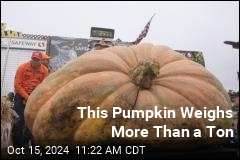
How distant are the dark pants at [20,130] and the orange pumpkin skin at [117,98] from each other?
1.18m

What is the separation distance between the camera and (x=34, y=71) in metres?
5.70

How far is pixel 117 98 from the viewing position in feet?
7.61

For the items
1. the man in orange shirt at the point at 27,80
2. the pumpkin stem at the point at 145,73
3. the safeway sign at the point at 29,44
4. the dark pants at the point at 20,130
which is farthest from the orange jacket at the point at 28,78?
the safeway sign at the point at 29,44

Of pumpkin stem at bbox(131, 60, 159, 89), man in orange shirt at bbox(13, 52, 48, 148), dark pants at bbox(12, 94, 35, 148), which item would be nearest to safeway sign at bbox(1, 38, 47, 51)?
man in orange shirt at bbox(13, 52, 48, 148)

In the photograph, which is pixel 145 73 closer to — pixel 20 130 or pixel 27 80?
pixel 20 130

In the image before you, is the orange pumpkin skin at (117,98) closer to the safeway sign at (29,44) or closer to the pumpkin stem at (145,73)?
the pumpkin stem at (145,73)

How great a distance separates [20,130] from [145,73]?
2.68m

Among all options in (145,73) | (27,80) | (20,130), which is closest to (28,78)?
(27,80)

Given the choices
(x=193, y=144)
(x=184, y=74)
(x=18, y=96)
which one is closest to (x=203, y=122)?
(x=193, y=144)

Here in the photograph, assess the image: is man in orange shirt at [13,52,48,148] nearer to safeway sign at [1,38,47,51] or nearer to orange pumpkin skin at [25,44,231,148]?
orange pumpkin skin at [25,44,231,148]

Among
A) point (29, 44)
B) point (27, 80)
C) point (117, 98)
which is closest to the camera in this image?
point (117, 98)

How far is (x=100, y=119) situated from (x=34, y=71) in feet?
11.9

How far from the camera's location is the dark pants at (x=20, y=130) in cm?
419

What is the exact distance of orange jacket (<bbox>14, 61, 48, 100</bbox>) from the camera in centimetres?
559
